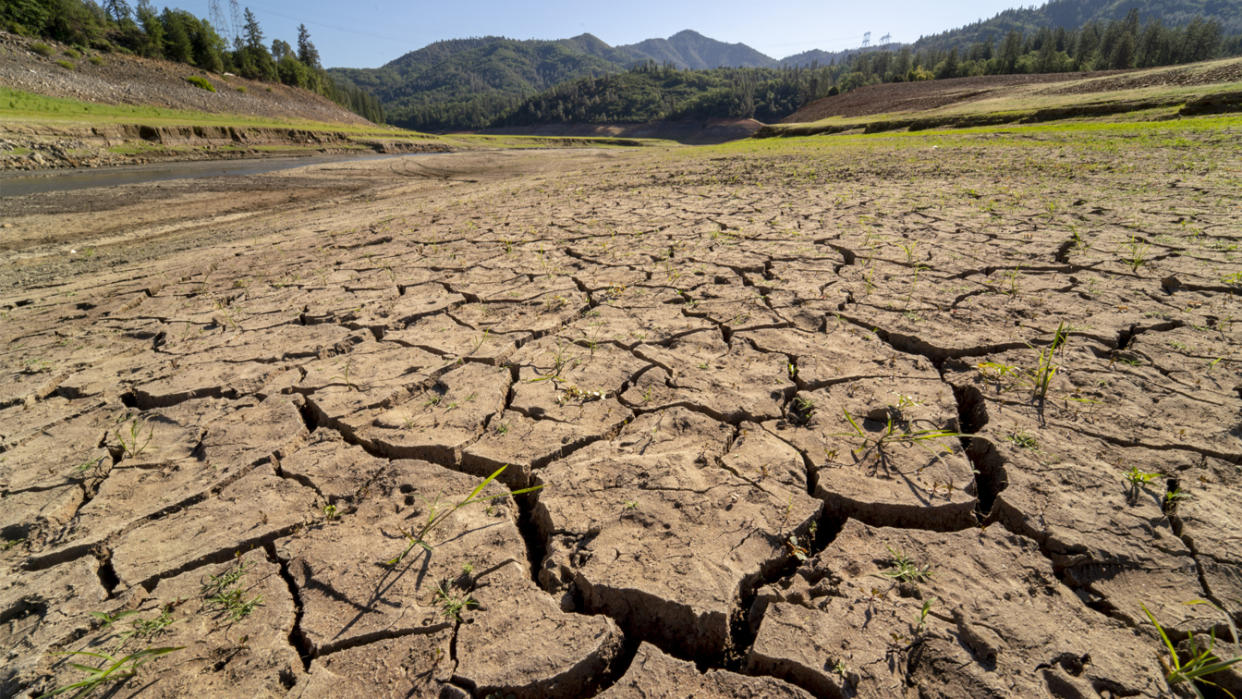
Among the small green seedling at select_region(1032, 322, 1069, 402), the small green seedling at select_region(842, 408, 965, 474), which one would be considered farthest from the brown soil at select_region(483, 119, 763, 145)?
the small green seedling at select_region(842, 408, 965, 474)

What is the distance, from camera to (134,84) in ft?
99.1

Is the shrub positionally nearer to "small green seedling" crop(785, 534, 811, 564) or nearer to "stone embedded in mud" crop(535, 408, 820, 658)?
"stone embedded in mud" crop(535, 408, 820, 658)

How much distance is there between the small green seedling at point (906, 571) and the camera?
4.20ft

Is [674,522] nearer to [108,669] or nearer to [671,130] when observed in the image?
[108,669]

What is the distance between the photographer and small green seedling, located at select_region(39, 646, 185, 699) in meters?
1.07

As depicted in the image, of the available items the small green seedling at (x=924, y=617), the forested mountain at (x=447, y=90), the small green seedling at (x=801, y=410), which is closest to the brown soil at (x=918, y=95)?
the small green seedling at (x=801, y=410)

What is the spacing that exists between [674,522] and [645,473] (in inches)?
9.4

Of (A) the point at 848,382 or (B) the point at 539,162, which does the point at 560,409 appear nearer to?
(A) the point at 848,382

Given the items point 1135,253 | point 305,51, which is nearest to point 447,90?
point 305,51

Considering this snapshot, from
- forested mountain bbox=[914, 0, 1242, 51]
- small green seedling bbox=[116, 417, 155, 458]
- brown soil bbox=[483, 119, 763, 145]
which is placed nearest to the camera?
small green seedling bbox=[116, 417, 155, 458]

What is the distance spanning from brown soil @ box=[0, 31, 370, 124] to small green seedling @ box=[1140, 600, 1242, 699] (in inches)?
1540

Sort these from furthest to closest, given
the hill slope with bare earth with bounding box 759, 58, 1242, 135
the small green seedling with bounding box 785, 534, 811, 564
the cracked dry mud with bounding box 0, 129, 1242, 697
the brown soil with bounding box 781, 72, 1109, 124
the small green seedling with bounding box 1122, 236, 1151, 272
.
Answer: the brown soil with bounding box 781, 72, 1109, 124 → the hill slope with bare earth with bounding box 759, 58, 1242, 135 → the small green seedling with bounding box 1122, 236, 1151, 272 → the small green seedling with bounding box 785, 534, 811, 564 → the cracked dry mud with bounding box 0, 129, 1242, 697

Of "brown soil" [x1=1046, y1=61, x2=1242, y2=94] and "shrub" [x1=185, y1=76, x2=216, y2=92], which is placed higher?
"shrub" [x1=185, y1=76, x2=216, y2=92]

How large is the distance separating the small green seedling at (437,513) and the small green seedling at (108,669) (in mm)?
488
